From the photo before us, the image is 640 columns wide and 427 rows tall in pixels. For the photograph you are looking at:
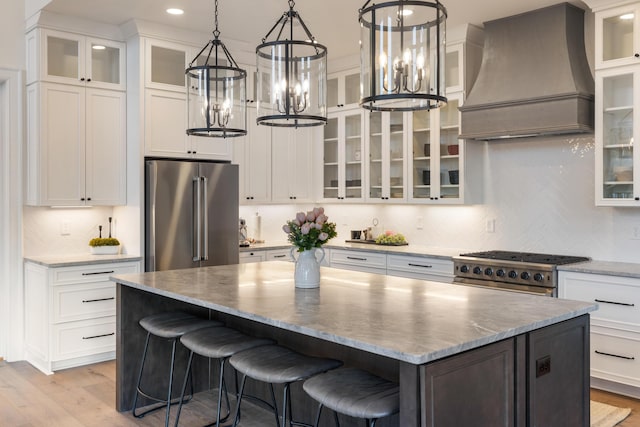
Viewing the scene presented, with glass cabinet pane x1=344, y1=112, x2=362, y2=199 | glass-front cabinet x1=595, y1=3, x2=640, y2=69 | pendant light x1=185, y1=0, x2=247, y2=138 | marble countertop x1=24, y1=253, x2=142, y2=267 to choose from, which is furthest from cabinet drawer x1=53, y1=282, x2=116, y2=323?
glass-front cabinet x1=595, y1=3, x2=640, y2=69

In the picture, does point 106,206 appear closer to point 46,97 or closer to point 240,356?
point 46,97

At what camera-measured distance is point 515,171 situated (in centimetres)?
512

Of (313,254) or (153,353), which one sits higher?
(313,254)

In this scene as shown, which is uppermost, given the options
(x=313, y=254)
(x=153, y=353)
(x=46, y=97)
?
(x=46, y=97)

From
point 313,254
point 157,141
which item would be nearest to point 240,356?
point 313,254

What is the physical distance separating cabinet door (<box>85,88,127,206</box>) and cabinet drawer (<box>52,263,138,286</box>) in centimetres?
59

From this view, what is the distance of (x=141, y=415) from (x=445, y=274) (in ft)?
9.01

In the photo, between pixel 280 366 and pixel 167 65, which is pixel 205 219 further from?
pixel 280 366

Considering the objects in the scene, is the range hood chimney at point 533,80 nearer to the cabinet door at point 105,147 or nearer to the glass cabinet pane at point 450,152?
the glass cabinet pane at point 450,152

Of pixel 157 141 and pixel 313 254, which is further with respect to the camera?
pixel 157 141

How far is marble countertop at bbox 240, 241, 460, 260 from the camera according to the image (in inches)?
205

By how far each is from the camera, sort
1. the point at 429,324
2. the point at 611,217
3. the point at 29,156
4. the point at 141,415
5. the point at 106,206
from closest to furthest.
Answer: the point at 429,324
the point at 141,415
the point at 611,217
the point at 29,156
the point at 106,206

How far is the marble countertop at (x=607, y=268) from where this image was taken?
3.90m

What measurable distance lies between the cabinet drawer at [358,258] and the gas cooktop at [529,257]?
36.2 inches
